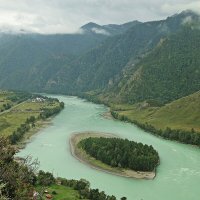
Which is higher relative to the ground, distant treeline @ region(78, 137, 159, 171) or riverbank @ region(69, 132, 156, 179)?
distant treeline @ region(78, 137, 159, 171)

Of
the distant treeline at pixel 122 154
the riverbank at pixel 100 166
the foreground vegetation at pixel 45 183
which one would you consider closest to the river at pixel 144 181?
the riverbank at pixel 100 166

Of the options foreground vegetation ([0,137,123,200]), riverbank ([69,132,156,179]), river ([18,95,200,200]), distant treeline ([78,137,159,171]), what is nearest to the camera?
foreground vegetation ([0,137,123,200])

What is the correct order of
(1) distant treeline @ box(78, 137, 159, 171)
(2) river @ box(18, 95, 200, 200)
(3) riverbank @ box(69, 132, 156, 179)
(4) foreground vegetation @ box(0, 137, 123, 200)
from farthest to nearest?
(1) distant treeline @ box(78, 137, 159, 171)
(3) riverbank @ box(69, 132, 156, 179)
(2) river @ box(18, 95, 200, 200)
(4) foreground vegetation @ box(0, 137, 123, 200)

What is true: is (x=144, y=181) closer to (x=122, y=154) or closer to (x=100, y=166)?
(x=100, y=166)

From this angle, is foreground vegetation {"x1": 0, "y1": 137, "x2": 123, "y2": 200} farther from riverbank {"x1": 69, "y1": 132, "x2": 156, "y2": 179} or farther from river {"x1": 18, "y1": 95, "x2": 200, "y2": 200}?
riverbank {"x1": 69, "y1": 132, "x2": 156, "y2": 179}

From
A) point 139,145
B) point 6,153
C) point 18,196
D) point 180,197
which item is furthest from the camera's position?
point 139,145

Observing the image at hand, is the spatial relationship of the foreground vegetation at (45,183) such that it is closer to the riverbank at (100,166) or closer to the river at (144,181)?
the river at (144,181)

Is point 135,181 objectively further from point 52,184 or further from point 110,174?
point 52,184

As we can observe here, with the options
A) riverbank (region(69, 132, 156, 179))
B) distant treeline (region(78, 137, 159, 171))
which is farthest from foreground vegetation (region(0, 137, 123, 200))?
distant treeline (region(78, 137, 159, 171))

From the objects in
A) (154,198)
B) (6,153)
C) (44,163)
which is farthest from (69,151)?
(6,153)
